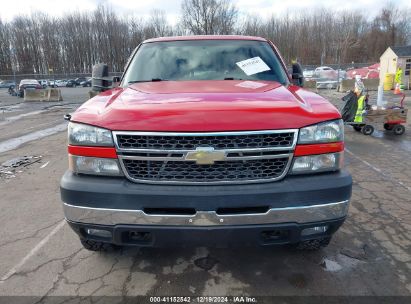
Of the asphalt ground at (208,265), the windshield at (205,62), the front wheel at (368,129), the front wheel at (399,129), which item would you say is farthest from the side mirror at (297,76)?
the front wheel at (399,129)

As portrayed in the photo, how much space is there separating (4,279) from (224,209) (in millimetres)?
2090

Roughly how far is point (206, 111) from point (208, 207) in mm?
631

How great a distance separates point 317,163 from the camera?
2439mm

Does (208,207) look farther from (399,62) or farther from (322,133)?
(399,62)

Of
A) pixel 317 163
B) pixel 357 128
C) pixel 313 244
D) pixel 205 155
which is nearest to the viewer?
pixel 205 155

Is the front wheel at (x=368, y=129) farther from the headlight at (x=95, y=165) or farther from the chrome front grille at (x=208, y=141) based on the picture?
the headlight at (x=95, y=165)

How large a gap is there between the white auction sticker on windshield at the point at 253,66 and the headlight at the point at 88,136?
187 centimetres

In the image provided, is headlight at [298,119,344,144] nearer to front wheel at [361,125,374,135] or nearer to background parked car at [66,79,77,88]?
front wheel at [361,125,374,135]

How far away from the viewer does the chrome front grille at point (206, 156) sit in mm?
2291

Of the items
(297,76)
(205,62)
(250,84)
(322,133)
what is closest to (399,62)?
(297,76)

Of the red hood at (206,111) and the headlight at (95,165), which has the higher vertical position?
the red hood at (206,111)

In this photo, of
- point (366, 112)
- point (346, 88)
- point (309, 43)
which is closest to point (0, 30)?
point (309, 43)

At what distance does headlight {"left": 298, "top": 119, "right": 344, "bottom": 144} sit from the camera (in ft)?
7.84

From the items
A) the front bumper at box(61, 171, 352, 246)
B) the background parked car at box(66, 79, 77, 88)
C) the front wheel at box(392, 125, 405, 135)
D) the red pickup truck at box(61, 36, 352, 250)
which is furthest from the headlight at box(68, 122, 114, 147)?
the background parked car at box(66, 79, 77, 88)
